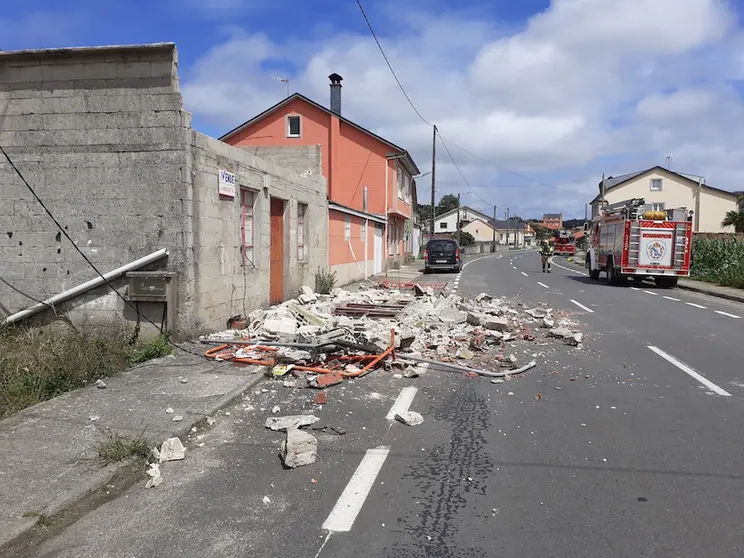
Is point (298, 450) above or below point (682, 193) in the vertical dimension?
below

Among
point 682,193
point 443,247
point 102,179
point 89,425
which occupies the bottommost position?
point 89,425

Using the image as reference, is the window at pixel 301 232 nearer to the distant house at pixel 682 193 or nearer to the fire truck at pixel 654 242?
the fire truck at pixel 654 242

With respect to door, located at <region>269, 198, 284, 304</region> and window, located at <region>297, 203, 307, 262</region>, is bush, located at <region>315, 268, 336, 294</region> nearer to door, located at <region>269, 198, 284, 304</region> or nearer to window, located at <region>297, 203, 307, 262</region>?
window, located at <region>297, 203, 307, 262</region>

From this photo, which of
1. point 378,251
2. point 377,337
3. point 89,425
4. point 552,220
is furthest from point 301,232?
point 552,220

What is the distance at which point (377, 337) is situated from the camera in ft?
27.4

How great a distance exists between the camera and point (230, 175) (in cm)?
1011

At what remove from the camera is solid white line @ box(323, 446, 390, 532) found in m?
3.71

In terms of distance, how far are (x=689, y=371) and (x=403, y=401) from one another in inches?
166

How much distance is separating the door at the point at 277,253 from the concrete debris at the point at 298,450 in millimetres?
7996

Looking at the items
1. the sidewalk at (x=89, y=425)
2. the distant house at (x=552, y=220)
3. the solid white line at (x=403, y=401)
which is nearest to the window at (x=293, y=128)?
the sidewalk at (x=89, y=425)

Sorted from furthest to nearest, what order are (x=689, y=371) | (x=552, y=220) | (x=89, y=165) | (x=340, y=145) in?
(x=552, y=220) → (x=340, y=145) → (x=89, y=165) → (x=689, y=371)

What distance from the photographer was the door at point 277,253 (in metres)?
12.9

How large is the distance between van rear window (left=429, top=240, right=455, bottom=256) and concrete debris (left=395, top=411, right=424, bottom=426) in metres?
27.0

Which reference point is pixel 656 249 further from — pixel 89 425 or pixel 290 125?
pixel 89 425
